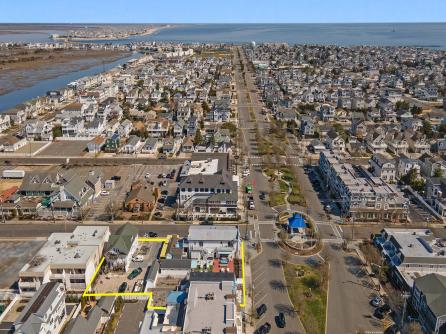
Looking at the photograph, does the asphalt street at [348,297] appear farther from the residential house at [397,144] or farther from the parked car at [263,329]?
the residential house at [397,144]

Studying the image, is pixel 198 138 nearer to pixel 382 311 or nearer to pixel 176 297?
pixel 176 297

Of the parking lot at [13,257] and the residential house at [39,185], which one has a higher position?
the residential house at [39,185]

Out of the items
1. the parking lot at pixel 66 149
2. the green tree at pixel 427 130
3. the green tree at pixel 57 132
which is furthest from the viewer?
the green tree at pixel 57 132

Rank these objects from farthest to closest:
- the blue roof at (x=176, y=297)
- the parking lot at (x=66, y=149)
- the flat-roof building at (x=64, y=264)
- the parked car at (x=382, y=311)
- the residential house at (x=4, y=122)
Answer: the residential house at (x=4, y=122), the parking lot at (x=66, y=149), the flat-roof building at (x=64, y=264), the parked car at (x=382, y=311), the blue roof at (x=176, y=297)

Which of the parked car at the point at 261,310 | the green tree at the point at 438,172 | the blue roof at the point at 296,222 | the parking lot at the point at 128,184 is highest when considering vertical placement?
the green tree at the point at 438,172

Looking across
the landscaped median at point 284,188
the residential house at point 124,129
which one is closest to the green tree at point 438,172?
the landscaped median at point 284,188

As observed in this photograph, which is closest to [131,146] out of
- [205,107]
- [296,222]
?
[205,107]
